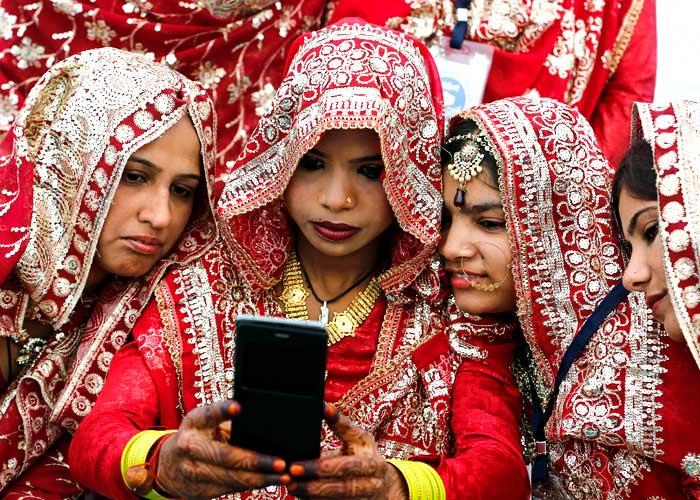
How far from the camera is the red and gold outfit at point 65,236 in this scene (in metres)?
2.31

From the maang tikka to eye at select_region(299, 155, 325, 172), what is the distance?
31 cm

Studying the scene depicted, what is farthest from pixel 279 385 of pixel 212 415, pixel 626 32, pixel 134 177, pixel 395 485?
pixel 626 32

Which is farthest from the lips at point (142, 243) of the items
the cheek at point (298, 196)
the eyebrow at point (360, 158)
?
the eyebrow at point (360, 158)

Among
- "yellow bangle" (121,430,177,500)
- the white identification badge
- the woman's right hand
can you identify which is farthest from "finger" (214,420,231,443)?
the white identification badge

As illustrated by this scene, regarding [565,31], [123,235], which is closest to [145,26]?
[123,235]

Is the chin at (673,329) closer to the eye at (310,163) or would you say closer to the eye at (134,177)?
the eye at (310,163)

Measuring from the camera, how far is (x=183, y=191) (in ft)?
8.27

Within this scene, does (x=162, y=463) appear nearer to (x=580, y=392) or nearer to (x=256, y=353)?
(x=256, y=353)

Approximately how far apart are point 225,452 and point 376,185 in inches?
34.1

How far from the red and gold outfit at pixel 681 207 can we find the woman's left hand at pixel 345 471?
25.1 inches

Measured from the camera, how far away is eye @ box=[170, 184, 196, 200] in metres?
2.49

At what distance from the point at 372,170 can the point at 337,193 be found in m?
0.14

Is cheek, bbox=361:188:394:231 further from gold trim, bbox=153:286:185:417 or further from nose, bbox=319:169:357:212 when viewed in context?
gold trim, bbox=153:286:185:417

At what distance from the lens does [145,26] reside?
335 centimetres
